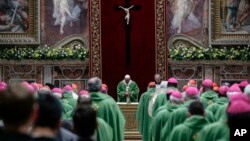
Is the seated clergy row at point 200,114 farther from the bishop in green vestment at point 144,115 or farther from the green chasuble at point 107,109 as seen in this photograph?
the green chasuble at point 107,109

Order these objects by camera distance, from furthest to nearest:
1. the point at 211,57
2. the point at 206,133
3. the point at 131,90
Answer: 1. the point at 211,57
2. the point at 131,90
3. the point at 206,133

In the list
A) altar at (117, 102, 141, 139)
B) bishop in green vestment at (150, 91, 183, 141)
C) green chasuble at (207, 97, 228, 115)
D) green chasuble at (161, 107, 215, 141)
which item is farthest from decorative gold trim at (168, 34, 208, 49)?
green chasuble at (161, 107, 215, 141)

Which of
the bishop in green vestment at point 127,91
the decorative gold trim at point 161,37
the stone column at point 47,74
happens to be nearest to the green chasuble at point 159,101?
the bishop in green vestment at point 127,91

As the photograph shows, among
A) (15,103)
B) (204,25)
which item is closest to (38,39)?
(204,25)

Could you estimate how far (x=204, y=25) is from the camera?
24422mm

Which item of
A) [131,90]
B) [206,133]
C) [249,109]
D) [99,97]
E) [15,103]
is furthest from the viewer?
[131,90]

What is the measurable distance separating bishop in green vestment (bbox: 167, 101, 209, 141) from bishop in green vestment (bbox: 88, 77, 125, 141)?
3.23 meters

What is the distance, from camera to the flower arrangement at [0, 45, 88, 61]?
78.0 ft

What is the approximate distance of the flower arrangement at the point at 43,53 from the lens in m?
23.8

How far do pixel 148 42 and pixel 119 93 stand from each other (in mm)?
3042

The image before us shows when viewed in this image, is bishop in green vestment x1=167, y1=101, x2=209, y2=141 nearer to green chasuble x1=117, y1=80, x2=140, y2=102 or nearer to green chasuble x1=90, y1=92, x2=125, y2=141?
green chasuble x1=90, y1=92, x2=125, y2=141

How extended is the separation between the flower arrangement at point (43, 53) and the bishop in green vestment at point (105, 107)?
12100mm

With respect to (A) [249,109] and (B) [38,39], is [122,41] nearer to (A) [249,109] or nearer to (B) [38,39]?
(B) [38,39]

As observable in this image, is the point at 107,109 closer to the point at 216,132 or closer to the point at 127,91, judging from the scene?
the point at 216,132
